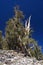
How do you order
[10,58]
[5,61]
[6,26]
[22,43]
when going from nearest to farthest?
[5,61]
[10,58]
[22,43]
[6,26]

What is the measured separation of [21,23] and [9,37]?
237 cm

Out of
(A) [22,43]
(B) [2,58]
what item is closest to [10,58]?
(B) [2,58]

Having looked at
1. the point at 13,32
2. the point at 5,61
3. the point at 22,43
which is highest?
the point at 13,32

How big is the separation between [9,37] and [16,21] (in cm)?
209

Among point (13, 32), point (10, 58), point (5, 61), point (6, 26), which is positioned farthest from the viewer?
point (6, 26)

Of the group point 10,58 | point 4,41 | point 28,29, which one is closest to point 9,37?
point 4,41

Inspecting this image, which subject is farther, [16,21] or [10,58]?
[16,21]

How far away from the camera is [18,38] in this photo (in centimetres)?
2748

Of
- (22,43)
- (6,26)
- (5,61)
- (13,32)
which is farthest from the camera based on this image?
(6,26)

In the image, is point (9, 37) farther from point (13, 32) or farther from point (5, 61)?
point (5, 61)

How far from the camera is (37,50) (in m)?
30.6

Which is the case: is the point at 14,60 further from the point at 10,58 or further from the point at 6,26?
the point at 6,26

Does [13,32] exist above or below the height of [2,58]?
above

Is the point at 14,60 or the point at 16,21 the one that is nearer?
the point at 14,60
